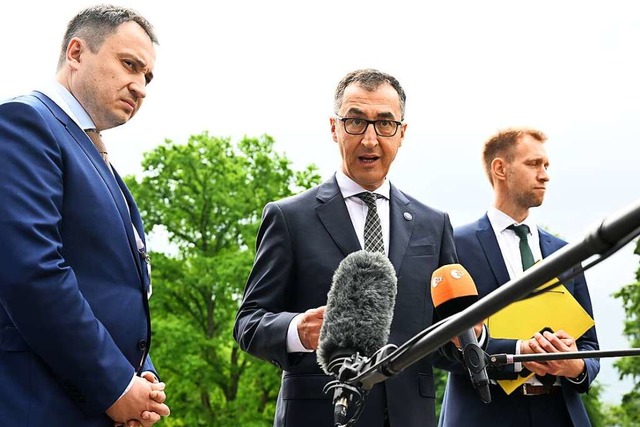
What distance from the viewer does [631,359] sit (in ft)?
96.3

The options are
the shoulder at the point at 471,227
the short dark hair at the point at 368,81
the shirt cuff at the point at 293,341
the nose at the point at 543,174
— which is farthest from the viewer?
the nose at the point at 543,174

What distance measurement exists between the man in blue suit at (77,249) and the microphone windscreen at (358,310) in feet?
3.05

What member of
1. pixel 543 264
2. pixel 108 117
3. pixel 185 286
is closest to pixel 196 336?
pixel 185 286

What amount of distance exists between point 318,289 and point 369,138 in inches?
33.1

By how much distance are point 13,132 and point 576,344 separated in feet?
13.3

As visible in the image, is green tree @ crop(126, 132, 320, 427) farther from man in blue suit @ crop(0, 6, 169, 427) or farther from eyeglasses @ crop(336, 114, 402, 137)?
man in blue suit @ crop(0, 6, 169, 427)

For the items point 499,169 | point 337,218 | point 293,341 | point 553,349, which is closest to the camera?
point 293,341

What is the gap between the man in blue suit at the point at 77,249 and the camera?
3.60 meters

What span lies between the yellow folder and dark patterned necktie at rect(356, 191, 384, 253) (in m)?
1.34

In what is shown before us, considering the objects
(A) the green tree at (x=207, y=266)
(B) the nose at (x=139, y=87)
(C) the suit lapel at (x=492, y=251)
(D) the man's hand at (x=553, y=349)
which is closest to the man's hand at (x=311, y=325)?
(B) the nose at (x=139, y=87)

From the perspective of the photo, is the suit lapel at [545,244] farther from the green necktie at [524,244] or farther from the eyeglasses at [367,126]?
the eyeglasses at [367,126]

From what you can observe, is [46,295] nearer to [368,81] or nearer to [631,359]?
[368,81]

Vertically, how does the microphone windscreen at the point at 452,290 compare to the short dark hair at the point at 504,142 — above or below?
below

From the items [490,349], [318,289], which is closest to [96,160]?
[318,289]
